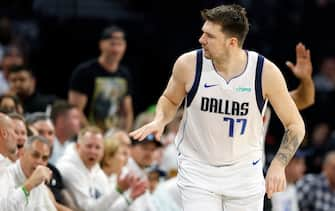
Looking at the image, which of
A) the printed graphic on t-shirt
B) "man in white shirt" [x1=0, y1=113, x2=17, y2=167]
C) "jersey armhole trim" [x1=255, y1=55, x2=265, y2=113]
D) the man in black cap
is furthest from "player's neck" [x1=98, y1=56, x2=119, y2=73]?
"jersey armhole trim" [x1=255, y1=55, x2=265, y2=113]

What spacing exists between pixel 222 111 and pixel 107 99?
468 cm

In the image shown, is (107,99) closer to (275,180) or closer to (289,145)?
(289,145)

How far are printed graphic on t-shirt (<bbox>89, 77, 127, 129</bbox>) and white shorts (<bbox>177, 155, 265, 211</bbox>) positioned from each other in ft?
14.6

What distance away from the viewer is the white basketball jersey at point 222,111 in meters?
7.34

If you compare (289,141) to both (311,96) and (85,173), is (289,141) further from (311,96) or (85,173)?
(85,173)

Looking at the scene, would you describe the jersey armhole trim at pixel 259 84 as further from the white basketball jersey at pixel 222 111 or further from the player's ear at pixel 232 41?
the player's ear at pixel 232 41

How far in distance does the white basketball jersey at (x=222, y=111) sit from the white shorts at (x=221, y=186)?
65mm

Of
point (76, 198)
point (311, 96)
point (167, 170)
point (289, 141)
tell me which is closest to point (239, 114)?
point (289, 141)

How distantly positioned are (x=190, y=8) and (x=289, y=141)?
268 inches

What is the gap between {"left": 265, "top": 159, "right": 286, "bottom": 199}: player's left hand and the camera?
706 cm

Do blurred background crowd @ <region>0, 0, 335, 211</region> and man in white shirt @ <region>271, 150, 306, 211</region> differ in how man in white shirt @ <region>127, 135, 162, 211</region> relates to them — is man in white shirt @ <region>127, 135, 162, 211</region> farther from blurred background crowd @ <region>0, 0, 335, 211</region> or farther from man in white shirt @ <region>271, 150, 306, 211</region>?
man in white shirt @ <region>271, 150, 306, 211</region>

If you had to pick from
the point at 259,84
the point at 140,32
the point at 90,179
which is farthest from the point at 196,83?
the point at 140,32

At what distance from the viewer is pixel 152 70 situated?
14461 mm

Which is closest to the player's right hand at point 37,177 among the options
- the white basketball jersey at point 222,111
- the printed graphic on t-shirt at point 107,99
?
the white basketball jersey at point 222,111
